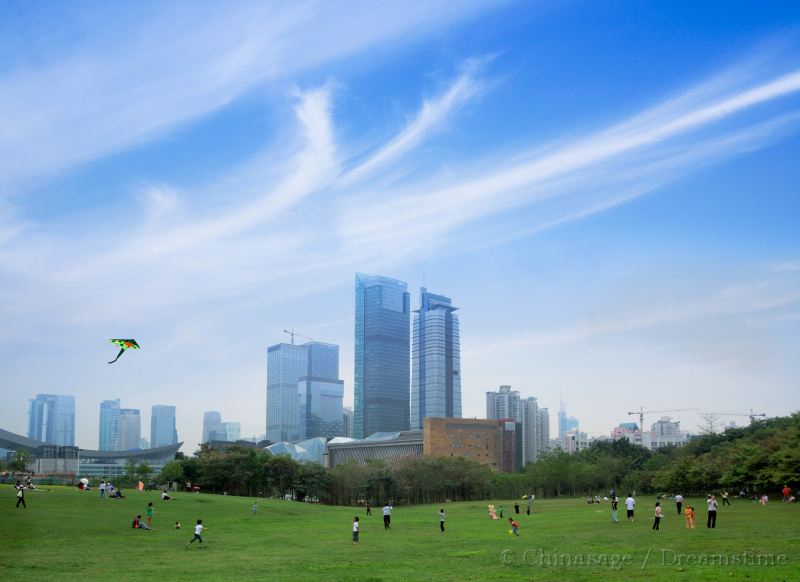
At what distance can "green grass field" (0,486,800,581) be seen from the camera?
28094mm

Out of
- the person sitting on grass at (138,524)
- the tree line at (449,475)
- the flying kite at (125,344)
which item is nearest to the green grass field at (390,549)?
the person sitting on grass at (138,524)

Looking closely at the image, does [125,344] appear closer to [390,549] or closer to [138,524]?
[138,524]

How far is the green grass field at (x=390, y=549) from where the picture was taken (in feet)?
92.2

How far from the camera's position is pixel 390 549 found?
3881cm

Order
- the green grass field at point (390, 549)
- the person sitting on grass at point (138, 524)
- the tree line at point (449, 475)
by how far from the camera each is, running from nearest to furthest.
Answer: the green grass field at point (390, 549)
the person sitting on grass at point (138, 524)
the tree line at point (449, 475)

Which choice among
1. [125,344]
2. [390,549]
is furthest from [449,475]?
[390,549]

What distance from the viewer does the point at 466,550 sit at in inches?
1462

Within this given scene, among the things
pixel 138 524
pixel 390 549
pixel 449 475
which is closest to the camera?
pixel 390 549

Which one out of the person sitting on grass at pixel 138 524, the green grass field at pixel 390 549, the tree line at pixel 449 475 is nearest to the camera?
the green grass field at pixel 390 549

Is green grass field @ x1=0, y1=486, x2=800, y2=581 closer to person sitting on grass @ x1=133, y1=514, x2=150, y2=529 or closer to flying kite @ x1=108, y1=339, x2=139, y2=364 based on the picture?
person sitting on grass @ x1=133, y1=514, x2=150, y2=529

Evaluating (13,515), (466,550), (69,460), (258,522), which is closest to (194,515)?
(258,522)

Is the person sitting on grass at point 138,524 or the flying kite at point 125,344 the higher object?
the flying kite at point 125,344

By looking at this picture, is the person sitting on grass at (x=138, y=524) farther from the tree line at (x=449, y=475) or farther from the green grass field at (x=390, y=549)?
the tree line at (x=449, y=475)

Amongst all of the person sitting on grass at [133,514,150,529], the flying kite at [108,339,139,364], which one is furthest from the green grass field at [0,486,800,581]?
the flying kite at [108,339,139,364]
